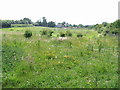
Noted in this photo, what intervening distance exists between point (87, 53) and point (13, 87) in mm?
8209

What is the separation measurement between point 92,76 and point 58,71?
2.16 metres

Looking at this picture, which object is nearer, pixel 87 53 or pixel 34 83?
pixel 34 83

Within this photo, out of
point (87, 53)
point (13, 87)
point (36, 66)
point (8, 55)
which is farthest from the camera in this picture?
point (87, 53)

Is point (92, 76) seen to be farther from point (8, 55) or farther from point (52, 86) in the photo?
point (8, 55)

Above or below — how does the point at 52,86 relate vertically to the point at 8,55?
below

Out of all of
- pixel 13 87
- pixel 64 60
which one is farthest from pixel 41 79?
pixel 64 60

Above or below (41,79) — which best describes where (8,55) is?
above

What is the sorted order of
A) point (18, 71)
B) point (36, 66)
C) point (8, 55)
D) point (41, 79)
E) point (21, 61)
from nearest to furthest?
point (41, 79)
point (18, 71)
point (36, 66)
point (21, 61)
point (8, 55)

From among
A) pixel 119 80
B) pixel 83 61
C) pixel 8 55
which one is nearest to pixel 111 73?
pixel 119 80

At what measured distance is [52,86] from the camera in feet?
25.2

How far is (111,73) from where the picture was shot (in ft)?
30.2

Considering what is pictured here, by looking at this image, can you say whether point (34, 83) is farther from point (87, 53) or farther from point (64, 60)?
point (87, 53)

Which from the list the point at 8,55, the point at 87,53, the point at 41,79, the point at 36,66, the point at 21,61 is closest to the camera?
the point at 41,79

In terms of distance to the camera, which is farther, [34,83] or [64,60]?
[64,60]
